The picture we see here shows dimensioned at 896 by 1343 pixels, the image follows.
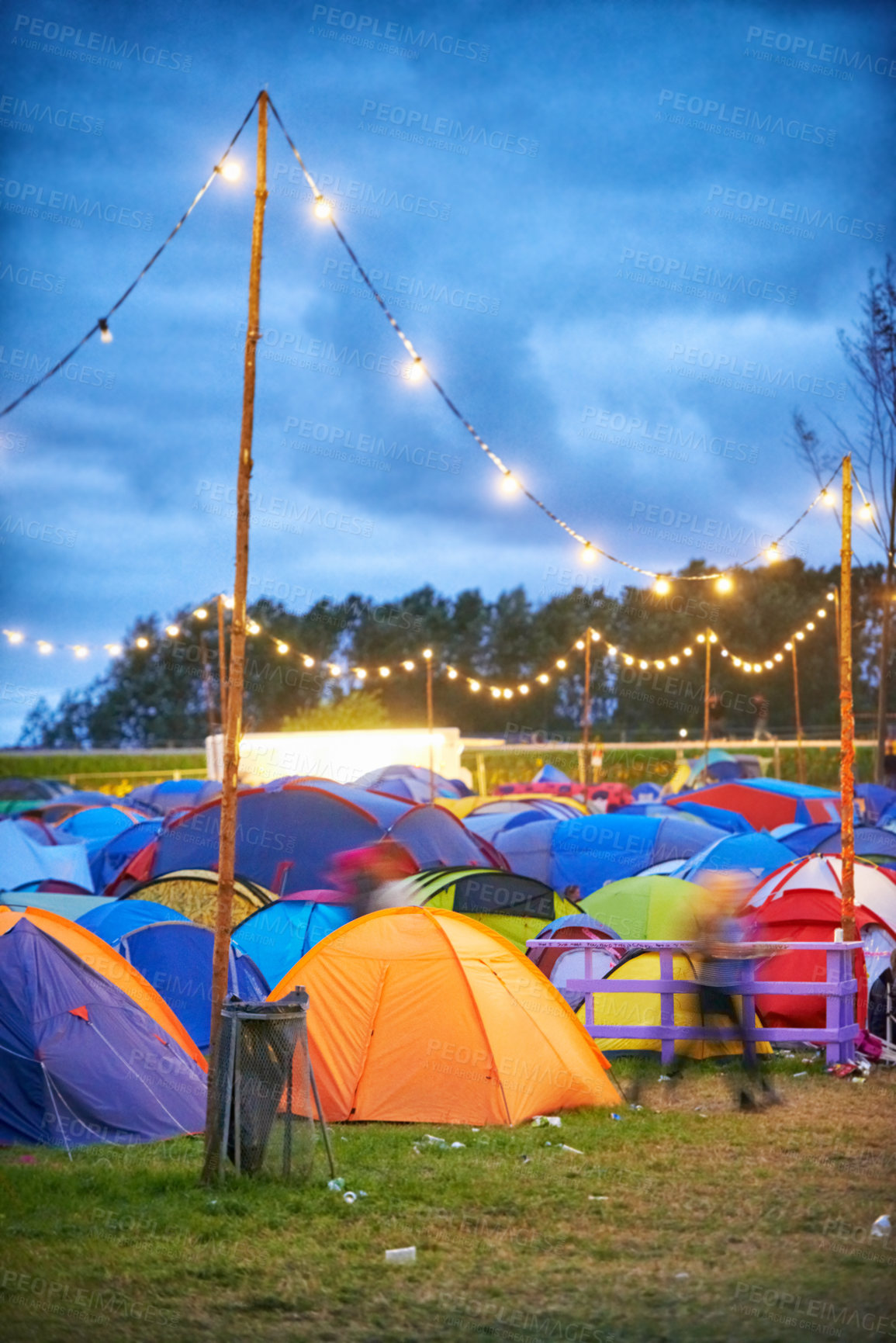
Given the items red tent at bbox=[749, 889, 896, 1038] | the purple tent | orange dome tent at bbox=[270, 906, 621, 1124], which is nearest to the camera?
the purple tent

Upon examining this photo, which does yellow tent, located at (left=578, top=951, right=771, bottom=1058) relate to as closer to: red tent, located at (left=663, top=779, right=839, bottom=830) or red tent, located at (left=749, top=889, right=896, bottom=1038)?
red tent, located at (left=749, top=889, right=896, bottom=1038)

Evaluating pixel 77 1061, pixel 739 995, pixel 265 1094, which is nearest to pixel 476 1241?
pixel 265 1094

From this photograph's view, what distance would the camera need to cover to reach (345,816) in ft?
53.8

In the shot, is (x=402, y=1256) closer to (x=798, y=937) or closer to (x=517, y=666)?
(x=798, y=937)

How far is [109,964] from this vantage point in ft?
26.9

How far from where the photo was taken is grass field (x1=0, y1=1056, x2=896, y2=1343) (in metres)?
4.73

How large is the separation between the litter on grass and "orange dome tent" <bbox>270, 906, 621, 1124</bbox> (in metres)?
2.43

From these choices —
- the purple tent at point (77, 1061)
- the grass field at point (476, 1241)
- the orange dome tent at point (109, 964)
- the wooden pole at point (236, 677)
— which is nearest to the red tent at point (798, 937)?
the grass field at point (476, 1241)

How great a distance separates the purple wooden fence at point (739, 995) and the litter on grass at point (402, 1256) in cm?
433

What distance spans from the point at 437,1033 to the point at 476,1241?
7.87ft

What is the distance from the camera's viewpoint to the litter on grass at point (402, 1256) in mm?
5387

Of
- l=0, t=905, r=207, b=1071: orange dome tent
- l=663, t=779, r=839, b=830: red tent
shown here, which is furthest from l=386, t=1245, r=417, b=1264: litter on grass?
l=663, t=779, r=839, b=830: red tent

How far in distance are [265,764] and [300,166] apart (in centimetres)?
2540

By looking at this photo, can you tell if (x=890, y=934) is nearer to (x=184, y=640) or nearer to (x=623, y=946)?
(x=623, y=946)
